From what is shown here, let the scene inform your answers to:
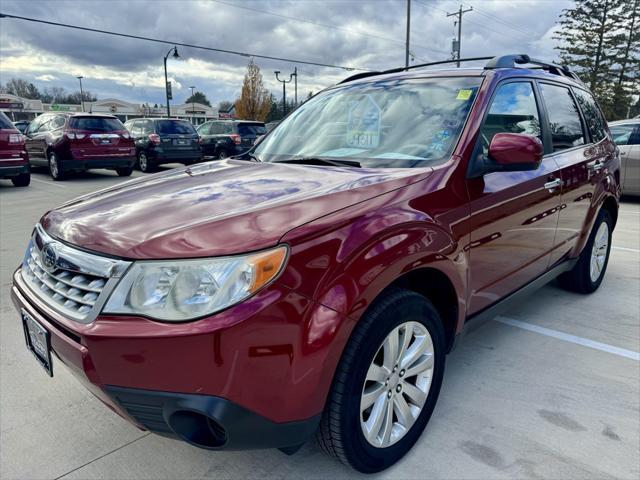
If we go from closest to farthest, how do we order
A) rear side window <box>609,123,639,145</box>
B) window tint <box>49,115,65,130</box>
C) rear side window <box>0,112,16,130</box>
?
rear side window <box>609,123,639,145</box>, rear side window <box>0,112,16,130</box>, window tint <box>49,115,65,130</box>

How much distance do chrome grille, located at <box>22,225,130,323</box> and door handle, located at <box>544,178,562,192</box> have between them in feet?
8.40

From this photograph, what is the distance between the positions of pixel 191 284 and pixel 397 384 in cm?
100

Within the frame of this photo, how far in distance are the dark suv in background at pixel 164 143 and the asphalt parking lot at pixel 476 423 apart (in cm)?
1167

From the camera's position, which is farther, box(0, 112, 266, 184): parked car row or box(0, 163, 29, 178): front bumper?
box(0, 112, 266, 184): parked car row

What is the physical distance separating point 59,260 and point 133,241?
16.5 inches

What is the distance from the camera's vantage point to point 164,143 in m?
14.7

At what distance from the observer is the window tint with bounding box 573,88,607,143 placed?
12.9 feet

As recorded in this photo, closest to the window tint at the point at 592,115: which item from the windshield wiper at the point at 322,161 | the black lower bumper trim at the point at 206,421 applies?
the windshield wiper at the point at 322,161

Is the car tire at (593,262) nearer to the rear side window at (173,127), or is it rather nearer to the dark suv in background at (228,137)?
the rear side window at (173,127)

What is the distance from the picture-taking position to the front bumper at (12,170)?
33.6 feet

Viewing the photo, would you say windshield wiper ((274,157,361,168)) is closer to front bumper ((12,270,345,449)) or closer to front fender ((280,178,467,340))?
front fender ((280,178,467,340))

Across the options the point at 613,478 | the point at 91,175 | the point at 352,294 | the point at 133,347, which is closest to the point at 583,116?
the point at 613,478

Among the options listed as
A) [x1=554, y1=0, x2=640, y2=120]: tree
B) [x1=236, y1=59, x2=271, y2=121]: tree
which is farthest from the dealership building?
[x1=554, y1=0, x2=640, y2=120]: tree

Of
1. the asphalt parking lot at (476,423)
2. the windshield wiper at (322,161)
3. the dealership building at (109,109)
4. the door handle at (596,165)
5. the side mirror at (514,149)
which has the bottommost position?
the asphalt parking lot at (476,423)
